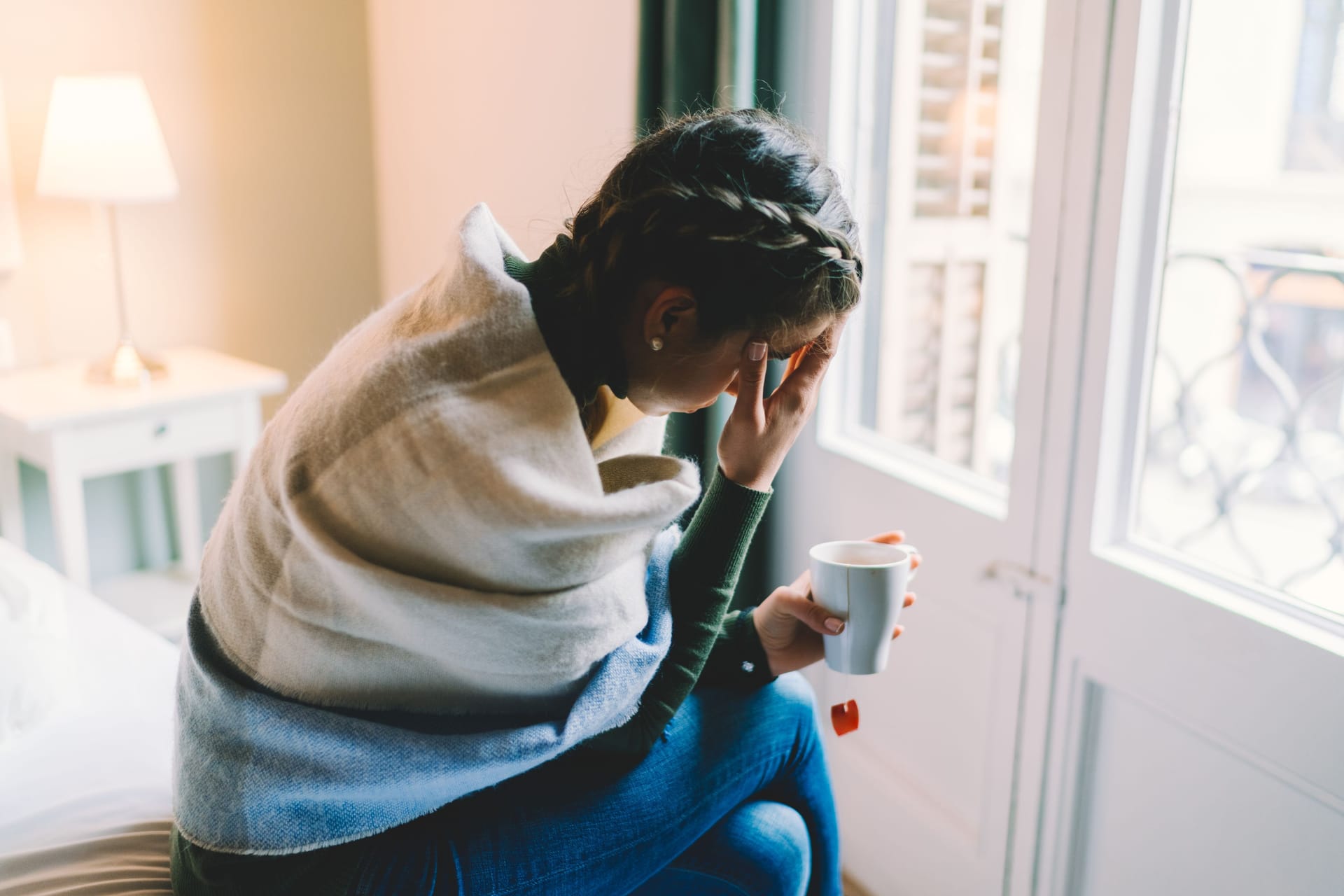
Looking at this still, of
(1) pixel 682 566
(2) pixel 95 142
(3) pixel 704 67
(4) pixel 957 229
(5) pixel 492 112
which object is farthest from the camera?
(5) pixel 492 112

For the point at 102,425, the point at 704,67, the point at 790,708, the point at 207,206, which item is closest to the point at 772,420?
the point at 790,708

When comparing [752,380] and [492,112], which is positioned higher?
[492,112]

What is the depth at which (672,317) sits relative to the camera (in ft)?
2.81

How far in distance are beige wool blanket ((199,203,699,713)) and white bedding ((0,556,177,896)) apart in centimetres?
25

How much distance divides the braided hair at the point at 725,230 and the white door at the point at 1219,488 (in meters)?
0.49

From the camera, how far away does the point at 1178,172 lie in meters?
1.20

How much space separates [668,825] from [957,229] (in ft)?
3.65

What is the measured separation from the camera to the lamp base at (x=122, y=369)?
Answer: 2025mm

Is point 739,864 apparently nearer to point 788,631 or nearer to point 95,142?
point 788,631

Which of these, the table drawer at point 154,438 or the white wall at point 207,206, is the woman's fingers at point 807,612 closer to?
the table drawer at point 154,438

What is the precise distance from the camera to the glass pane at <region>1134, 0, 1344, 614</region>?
1180 mm

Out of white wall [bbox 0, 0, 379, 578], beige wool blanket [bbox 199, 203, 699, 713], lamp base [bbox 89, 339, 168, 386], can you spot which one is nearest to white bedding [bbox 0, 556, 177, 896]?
beige wool blanket [bbox 199, 203, 699, 713]

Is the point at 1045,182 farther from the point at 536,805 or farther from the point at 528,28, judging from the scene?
the point at 528,28

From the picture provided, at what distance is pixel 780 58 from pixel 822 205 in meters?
0.85
